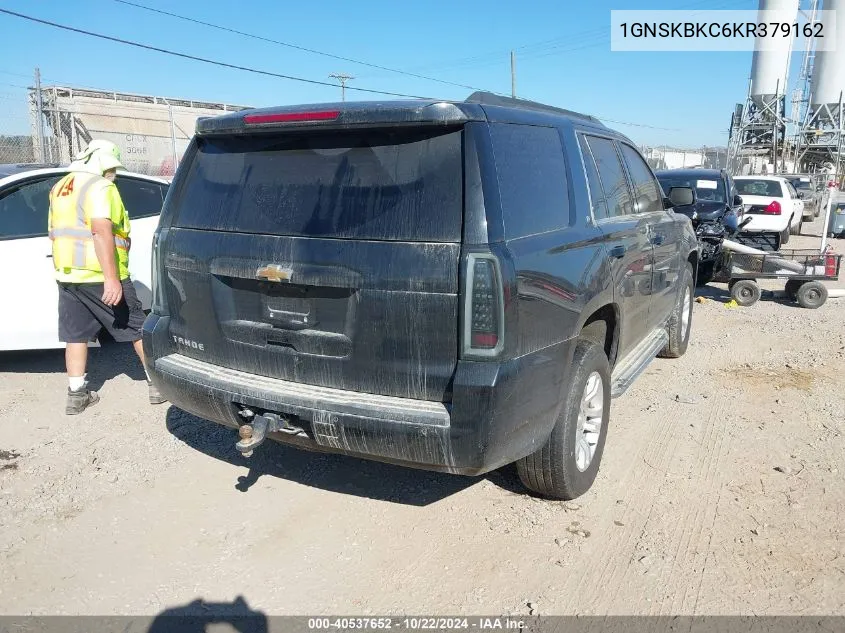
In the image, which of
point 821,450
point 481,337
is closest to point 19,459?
point 481,337

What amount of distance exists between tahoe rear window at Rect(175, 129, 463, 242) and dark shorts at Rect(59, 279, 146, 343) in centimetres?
201

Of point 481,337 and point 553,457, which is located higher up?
point 481,337

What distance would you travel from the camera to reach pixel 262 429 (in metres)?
2.95

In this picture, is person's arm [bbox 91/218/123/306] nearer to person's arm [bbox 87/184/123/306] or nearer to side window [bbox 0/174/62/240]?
person's arm [bbox 87/184/123/306]

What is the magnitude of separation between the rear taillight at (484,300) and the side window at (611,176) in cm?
166

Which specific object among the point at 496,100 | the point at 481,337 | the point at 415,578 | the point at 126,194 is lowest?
the point at 415,578

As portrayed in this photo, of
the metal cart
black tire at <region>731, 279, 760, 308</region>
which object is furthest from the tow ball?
black tire at <region>731, 279, 760, 308</region>

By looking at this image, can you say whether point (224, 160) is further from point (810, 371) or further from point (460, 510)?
point (810, 371)

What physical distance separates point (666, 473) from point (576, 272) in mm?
1497

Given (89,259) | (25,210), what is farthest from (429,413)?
(25,210)

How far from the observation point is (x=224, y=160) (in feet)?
10.7

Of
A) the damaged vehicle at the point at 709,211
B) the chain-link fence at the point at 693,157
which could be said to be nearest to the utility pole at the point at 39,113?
the damaged vehicle at the point at 709,211

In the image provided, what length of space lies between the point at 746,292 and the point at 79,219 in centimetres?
783

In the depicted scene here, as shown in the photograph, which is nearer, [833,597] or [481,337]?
[481,337]
